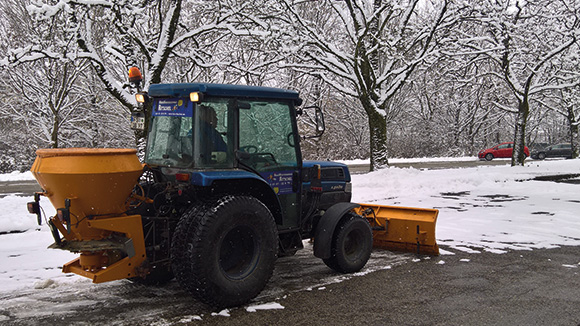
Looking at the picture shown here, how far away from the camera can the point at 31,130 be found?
25.3 metres

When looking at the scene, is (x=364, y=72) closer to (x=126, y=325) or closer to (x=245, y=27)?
(x=245, y=27)

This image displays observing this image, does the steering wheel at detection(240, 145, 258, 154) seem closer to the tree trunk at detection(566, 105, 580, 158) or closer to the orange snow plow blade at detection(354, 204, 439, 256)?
the orange snow plow blade at detection(354, 204, 439, 256)

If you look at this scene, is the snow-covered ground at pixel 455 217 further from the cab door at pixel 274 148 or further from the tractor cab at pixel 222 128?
the cab door at pixel 274 148

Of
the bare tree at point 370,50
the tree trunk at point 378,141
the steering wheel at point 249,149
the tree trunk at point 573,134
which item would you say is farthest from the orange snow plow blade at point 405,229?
the tree trunk at point 573,134

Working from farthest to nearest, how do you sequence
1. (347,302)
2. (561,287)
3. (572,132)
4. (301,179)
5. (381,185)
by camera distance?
(572,132) → (381,185) → (301,179) → (561,287) → (347,302)

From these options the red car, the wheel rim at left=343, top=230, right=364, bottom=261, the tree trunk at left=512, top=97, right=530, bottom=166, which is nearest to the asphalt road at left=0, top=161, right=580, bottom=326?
the wheel rim at left=343, top=230, right=364, bottom=261

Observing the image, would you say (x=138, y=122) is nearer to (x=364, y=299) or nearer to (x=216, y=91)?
(x=216, y=91)

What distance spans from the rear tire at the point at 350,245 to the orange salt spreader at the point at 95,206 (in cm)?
235

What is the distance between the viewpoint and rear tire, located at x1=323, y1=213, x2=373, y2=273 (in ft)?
18.6

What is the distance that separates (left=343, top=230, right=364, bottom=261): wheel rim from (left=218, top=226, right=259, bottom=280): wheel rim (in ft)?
5.40

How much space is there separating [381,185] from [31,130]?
2001 cm

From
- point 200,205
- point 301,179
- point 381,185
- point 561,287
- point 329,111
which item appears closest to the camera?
point 200,205

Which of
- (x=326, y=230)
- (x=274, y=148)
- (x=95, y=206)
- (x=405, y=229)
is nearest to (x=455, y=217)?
(x=405, y=229)

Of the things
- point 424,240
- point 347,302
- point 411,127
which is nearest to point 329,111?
point 411,127
